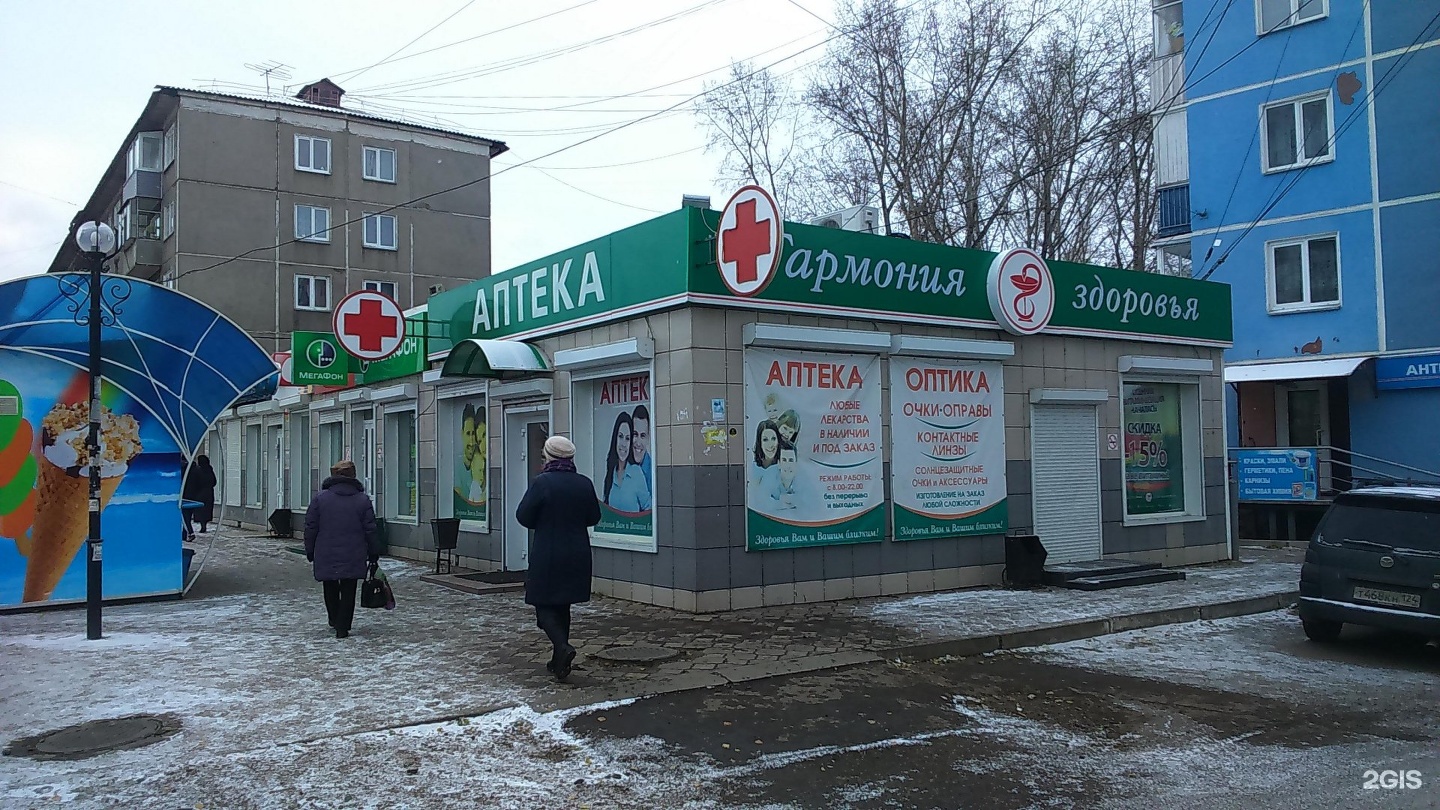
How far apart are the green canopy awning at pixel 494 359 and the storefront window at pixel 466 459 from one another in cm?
182

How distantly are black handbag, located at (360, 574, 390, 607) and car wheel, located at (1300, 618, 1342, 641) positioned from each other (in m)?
8.82

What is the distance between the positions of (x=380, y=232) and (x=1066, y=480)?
98.2 feet

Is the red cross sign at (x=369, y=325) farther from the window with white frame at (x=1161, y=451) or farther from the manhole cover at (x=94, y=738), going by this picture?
the window with white frame at (x=1161, y=451)

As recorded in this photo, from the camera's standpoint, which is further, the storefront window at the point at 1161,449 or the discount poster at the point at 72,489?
the storefront window at the point at 1161,449

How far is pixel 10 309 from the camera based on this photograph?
10.7 m

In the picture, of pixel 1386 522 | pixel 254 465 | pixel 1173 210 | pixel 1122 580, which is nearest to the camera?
pixel 1386 522

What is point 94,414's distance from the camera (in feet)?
31.1

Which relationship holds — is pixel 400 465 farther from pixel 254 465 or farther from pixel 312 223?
pixel 312 223

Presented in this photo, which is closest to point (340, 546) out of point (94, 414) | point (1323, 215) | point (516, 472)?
point (94, 414)

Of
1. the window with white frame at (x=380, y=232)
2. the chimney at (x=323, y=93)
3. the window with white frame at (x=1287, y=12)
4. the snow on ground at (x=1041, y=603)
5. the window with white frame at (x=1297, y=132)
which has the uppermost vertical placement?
the chimney at (x=323, y=93)

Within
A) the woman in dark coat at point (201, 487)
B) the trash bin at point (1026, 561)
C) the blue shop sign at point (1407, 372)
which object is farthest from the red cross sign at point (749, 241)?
the blue shop sign at point (1407, 372)

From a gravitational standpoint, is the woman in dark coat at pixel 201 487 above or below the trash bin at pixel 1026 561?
above

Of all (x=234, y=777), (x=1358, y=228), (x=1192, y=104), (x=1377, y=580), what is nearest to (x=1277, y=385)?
(x=1358, y=228)

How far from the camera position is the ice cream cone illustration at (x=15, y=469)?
427 inches
